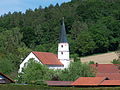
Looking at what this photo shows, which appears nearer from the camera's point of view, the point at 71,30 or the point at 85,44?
the point at 85,44

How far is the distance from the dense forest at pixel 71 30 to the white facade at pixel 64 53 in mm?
17031

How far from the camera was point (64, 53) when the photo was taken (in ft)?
316

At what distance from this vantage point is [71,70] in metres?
75.0

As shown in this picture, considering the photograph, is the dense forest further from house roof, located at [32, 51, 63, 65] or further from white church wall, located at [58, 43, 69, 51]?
white church wall, located at [58, 43, 69, 51]

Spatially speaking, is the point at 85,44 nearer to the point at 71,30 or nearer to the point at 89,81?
the point at 71,30

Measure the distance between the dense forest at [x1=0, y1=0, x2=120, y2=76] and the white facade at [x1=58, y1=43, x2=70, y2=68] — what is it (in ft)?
55.9

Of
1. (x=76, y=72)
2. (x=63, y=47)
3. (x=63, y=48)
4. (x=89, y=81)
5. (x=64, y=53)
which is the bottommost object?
(x=89, y=81)

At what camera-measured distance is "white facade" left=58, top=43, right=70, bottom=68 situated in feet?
314

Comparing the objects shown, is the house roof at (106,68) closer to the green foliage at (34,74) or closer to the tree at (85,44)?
the green foliage at (34,74)

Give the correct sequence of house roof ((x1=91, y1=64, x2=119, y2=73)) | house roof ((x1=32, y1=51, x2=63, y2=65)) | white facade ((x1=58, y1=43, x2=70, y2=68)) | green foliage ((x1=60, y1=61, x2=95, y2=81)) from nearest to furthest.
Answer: green foliage ((x1=60, y1=61, x2=95, y2=81)) < house roof ((x1=32, y1=51, x2=63, y2=65)) < white facade ((x1=58, y1=43, x2=70, y2=68)) < house roof ((x1=91, y1=64, x2=119, y2=73))

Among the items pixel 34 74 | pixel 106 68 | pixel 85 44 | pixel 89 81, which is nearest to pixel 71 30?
pixel 85 44

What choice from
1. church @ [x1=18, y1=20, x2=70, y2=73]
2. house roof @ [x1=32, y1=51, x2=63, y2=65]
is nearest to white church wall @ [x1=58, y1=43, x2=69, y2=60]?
church @ [x1=18, y1=20, x2=70, y2=73]

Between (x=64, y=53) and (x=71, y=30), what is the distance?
5667cm

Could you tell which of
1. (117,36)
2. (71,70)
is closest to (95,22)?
(117,36)
